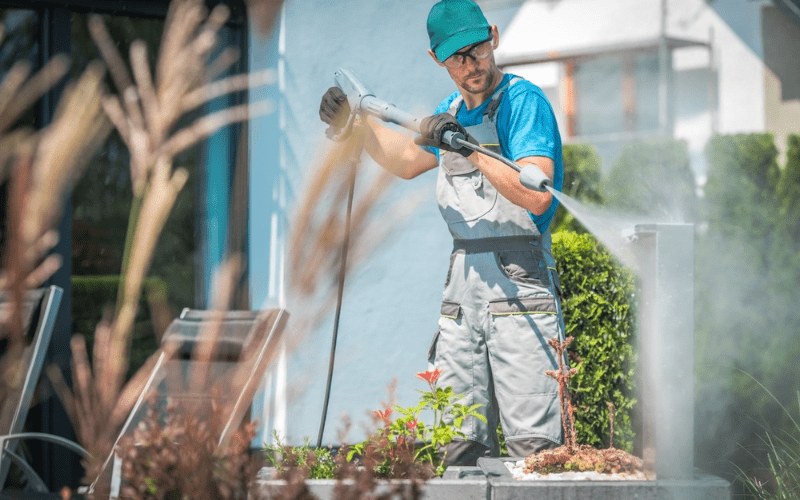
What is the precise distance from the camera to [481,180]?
243cm

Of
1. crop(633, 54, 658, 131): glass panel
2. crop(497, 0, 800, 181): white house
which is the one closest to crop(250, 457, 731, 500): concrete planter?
crop(497, 0, 800, 181): white house

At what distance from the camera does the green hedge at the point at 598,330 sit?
353cm

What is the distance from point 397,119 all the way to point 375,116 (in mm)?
166

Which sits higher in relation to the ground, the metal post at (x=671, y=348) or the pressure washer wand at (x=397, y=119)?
the pressure washer wand at (x=397, y=119)

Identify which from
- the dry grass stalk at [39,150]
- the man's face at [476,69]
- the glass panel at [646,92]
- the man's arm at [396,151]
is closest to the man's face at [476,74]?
the man's face at [476,69]

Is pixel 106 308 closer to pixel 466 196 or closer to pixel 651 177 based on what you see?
pixel 466 196

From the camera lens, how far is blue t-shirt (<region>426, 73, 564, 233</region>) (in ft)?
7.61

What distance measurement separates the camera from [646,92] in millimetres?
26047

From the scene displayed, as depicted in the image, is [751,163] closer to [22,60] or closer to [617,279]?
[617,279]

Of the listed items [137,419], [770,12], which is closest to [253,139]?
[137,419]

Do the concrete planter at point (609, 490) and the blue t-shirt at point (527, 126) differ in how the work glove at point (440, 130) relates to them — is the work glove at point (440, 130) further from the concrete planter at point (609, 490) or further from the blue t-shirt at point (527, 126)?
the concrete planter at point (609, 490)

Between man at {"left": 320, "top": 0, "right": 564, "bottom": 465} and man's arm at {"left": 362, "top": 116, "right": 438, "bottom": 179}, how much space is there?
9.7 inches

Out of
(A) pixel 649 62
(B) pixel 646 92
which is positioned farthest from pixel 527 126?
(B) pixel 646 92

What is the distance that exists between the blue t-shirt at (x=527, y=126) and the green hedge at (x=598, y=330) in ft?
3.69
